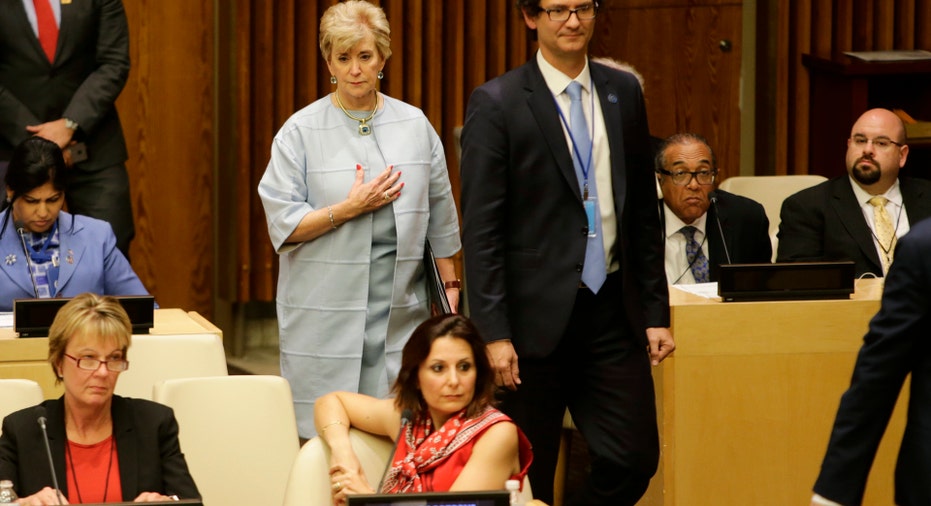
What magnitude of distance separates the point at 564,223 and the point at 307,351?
104cm

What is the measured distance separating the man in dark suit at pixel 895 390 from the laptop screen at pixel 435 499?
56cm

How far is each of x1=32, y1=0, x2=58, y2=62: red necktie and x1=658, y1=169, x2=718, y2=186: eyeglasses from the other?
2.40 meters

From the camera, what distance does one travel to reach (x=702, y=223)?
521 cm

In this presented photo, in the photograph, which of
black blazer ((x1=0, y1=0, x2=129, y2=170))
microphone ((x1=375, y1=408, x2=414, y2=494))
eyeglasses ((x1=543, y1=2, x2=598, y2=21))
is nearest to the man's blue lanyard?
eyeglasses ((x1=543, y1=2, x2=598, y2=21))

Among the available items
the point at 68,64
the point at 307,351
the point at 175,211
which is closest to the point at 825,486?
the point at 307,351

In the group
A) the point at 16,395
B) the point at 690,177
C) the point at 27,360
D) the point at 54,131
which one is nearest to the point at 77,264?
the point at 27,360

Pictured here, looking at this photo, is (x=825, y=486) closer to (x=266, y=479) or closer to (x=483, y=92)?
(x=483, y=92)

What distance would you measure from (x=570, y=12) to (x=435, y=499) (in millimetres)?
1415

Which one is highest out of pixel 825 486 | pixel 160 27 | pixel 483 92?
pixel 160 27

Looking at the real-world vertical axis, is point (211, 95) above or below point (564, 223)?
above

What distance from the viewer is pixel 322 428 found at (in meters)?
3.25

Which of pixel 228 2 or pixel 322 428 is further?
pixel 228 2

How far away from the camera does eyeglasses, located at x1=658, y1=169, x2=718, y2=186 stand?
5188mm

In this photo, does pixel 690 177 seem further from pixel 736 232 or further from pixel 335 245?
pixel 335 245
